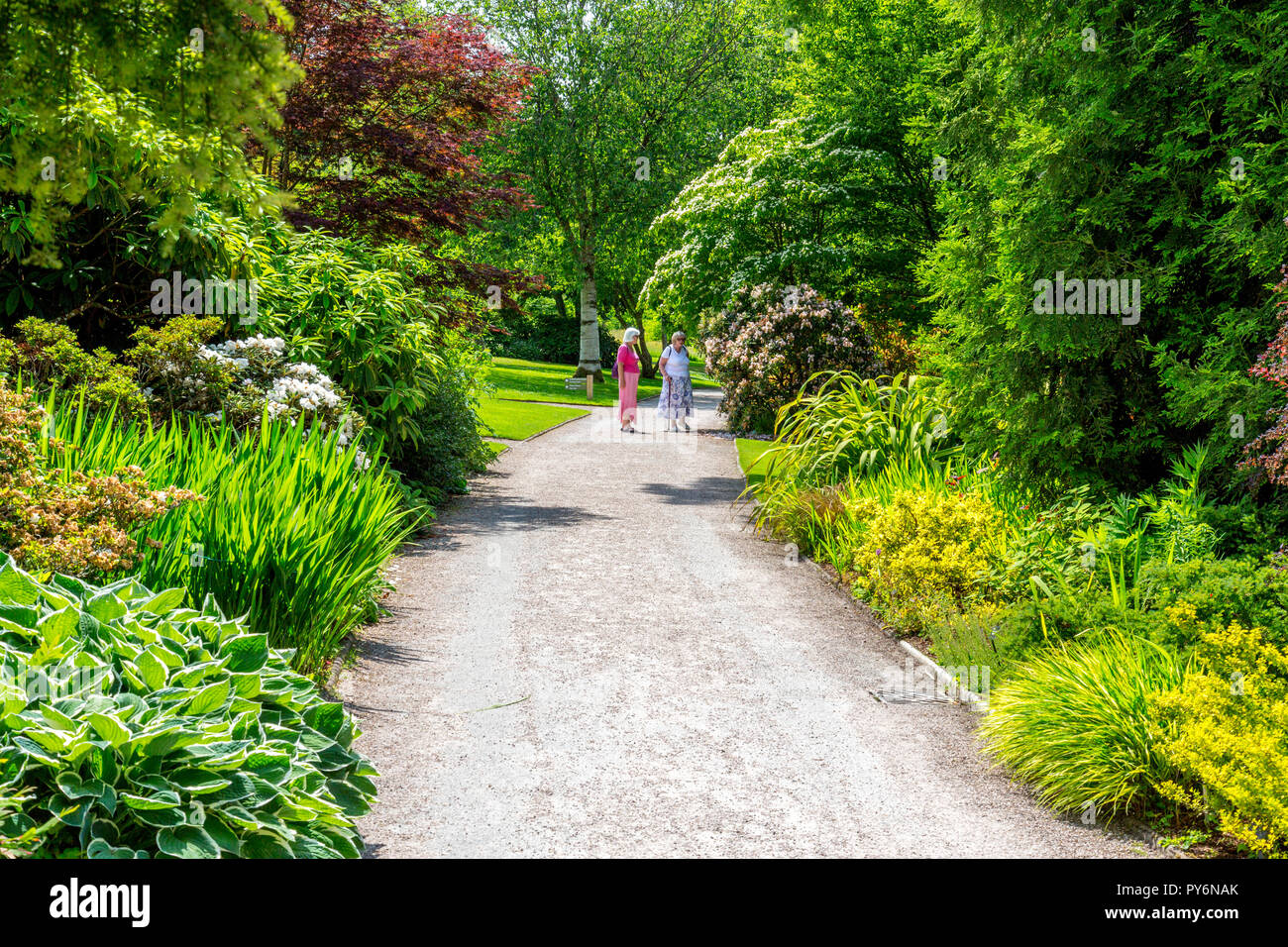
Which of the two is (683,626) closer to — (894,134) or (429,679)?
(429,679)

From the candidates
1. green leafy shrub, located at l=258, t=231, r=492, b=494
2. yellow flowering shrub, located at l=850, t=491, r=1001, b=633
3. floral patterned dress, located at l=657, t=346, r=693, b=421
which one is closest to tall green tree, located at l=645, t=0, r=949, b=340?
floral patterned dress, located at l=657, t=346, r=693, b=421

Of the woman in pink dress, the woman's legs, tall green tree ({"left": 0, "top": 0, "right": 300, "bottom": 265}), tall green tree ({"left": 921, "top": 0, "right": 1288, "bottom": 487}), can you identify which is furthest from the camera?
the woman's legs

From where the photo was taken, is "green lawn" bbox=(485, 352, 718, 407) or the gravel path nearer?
the gravel path

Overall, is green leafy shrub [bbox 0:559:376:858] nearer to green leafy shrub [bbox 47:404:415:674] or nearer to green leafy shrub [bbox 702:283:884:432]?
green leafy shrub [bbox 47:404:415:674]

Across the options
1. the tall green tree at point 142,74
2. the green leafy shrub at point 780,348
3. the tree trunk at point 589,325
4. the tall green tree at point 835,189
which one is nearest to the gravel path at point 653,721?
the tall green tree at point 142,74

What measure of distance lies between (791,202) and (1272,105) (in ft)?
44.9

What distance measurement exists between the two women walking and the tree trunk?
978 centimetres

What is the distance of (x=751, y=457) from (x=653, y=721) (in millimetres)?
12116

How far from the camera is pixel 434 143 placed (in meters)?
13.1

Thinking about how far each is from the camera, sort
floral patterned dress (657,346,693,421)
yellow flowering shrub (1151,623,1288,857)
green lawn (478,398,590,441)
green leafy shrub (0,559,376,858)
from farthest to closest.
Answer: floral patterned dress (657,346,693,421) < green lawn (478,398,590,441) < yellow flowering shrub (1151,623,1288,857) < green leafy shrub (0,559,376,858)

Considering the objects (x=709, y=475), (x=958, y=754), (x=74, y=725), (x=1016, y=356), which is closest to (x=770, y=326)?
(x=709, y=475)

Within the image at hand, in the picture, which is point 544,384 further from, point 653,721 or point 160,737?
point 160,737

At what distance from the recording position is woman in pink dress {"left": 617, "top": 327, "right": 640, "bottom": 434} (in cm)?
1948

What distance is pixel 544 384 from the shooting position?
33156 millimetres
